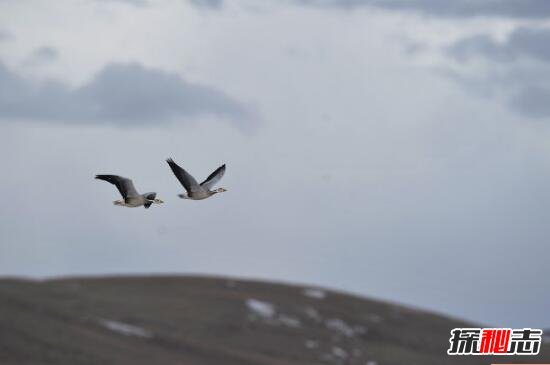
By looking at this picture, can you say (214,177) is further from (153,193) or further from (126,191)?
(126,191)

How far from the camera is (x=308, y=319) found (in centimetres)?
13200

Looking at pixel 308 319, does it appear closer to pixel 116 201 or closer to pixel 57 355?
pixel 57 355

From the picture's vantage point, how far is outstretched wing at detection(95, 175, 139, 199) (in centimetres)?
4387

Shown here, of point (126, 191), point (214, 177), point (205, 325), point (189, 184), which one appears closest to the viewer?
point (126, 191)

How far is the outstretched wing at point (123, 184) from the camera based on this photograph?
43869mm

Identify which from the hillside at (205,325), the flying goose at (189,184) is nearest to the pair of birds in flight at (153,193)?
the flying goose at (189,184)

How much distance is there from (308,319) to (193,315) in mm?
12852

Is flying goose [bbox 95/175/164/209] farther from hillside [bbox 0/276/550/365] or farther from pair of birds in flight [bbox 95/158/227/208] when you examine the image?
hillside [bbox 0/276/550/365]

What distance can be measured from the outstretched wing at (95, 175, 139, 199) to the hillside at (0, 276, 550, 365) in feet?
205

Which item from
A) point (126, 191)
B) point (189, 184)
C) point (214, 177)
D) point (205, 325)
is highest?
point (205, 325)

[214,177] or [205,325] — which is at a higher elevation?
[205,325]

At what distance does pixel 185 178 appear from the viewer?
45.0 metres

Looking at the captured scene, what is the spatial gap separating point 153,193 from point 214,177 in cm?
301

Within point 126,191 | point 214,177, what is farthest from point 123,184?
point 214,177
